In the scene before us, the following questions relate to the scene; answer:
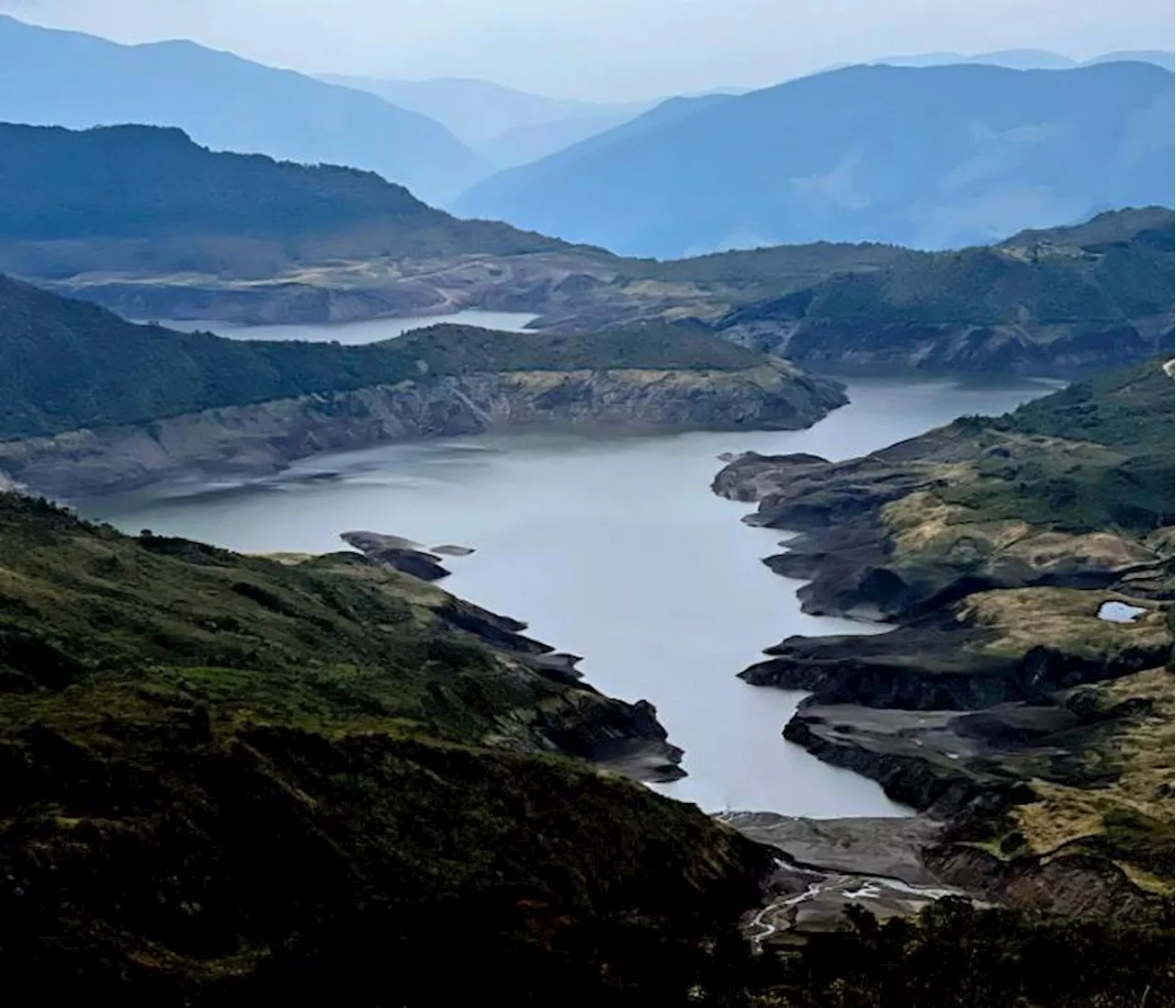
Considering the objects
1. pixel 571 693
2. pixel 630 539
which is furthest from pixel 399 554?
pixel 571 693

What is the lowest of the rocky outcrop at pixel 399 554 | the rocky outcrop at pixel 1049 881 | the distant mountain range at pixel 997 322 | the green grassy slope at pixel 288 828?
the rocky outcrop at pixel 1049 881

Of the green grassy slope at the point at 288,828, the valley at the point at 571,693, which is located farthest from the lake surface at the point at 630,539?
the green grassy slope at the point at 288,828

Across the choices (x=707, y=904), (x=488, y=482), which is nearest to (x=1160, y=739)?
(x=707, y=904)

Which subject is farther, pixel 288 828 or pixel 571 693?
pixel 571 693

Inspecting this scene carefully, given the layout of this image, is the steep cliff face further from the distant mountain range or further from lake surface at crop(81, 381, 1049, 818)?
the distant mountain range

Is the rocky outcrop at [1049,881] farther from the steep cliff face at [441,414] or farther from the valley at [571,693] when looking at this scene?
the steep cliff face at [441,414]

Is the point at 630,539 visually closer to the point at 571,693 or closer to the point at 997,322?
the point at 571,693
